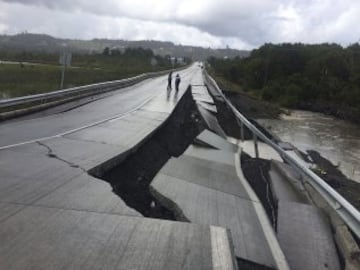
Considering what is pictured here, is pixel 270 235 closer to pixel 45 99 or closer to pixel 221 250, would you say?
pixel 221 250

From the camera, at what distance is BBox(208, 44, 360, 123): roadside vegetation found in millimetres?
68625

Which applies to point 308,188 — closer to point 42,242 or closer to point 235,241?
point 235,241

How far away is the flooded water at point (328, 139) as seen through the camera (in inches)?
1077

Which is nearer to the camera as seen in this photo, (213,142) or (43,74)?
(213,142)

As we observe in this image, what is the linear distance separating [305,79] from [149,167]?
→ 73116 millimetres

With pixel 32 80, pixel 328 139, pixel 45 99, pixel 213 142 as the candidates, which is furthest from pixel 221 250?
pixel 32 80

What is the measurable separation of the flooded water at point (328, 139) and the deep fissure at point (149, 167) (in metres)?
8.76

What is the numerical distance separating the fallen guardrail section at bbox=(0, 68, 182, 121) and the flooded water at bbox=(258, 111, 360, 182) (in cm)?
1408

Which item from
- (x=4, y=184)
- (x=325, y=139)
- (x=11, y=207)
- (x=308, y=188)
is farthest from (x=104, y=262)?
(x=325, y=139)

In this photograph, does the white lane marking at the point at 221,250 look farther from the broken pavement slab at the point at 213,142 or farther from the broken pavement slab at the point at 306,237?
the broken pavement slab at the point at 213,142

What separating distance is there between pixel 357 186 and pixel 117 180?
862 centimetres

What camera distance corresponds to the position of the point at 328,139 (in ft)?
125

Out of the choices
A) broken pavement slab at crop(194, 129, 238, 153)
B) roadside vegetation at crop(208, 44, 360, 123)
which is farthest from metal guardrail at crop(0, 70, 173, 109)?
roadside vegetation at crop(208, 44, 360, 123)

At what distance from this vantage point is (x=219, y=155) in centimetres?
1300
